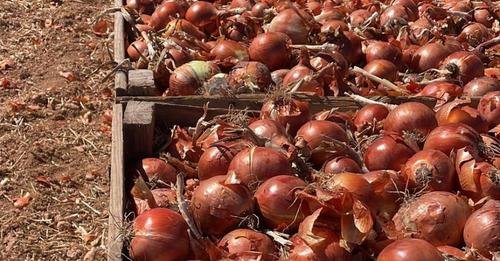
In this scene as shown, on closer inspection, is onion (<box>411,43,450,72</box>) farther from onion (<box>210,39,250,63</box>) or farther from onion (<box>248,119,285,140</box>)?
onion (<box>248,119,285,140</box>)

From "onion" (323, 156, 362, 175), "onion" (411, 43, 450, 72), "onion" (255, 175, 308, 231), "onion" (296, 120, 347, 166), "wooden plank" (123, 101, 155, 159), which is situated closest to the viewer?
"onion" (255, 175, 308, 231)

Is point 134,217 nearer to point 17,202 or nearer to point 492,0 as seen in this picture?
point 17,202

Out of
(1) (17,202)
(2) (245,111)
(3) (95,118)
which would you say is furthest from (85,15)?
(2) (245,111)

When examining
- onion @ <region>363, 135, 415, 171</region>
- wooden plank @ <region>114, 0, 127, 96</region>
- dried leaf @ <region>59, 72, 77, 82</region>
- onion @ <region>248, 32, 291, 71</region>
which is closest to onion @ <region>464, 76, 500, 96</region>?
onion @ <region>363, 135, 415, 171</region>

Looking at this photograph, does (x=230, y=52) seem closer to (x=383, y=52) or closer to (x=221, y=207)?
(x=383, y=52)

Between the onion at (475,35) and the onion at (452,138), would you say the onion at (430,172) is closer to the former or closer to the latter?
the onion at (452,138)

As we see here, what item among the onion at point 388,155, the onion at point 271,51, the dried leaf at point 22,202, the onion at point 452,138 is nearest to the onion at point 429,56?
the onion at point 271,51
